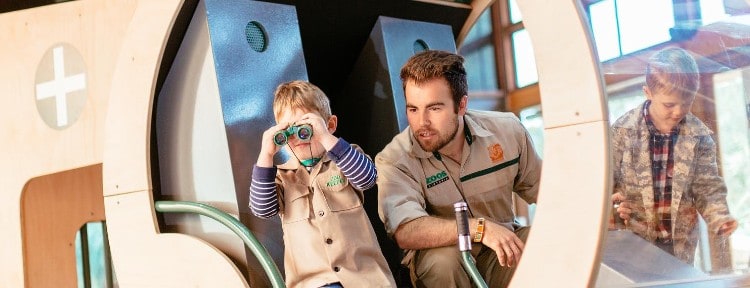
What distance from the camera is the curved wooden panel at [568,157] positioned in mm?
2178

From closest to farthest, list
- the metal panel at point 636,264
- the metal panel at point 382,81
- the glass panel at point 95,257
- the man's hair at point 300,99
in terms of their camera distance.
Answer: the metal panel at point 636,264 < the man's hair at point 300,99 < the metal panel at point 382,81 < the glass panel at point 95,257

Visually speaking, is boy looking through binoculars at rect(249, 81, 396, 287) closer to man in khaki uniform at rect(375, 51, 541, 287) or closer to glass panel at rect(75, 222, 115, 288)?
man in khaki uniform at rect(375, 51, 541, 287)

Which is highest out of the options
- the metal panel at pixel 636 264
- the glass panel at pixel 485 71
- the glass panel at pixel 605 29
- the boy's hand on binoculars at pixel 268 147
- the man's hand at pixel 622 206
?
the glass panel at pixel 485 71

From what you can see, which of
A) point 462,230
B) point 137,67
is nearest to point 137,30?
point 137,67

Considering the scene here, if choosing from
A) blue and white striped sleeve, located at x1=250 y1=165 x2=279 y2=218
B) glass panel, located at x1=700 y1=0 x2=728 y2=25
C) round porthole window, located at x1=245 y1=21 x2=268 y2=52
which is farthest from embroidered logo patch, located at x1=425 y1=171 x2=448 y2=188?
glass panel, located at x1=700 y1=0 x2=728 y2=25

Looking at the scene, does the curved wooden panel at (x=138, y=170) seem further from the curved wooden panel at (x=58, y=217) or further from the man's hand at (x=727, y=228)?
the man's hand at (x=727, y=228)

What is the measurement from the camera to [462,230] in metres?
2.52

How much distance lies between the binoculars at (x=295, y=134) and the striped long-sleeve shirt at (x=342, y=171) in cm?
7

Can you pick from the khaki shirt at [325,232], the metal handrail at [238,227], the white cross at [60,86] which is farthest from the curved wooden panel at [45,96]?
the khaki shirt at [325,232]

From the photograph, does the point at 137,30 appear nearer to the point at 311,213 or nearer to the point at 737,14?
the point at 311,213

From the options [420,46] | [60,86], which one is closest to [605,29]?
[420,46]

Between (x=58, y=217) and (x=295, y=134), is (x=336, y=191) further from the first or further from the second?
(x=58, y=217)

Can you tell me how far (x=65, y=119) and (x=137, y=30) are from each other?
1.76ft

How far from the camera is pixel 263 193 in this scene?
9.06ft
